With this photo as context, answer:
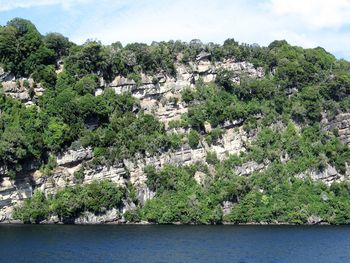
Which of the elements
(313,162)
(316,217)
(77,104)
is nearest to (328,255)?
(316,217)

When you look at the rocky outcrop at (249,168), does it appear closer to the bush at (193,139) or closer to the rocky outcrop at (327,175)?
the rocky outcrop at (327,175)

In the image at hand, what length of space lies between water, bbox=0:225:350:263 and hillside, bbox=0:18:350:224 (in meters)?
9.12

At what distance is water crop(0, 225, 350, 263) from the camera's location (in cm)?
5706

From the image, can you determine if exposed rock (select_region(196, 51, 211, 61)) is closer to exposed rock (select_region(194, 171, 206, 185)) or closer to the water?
exposed rock (select_region(194, 171, 206, 185))

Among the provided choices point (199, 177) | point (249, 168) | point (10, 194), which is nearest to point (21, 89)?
point (10, 194)

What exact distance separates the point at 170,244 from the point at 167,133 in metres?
45.2

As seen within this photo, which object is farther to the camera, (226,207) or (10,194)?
(226,207)

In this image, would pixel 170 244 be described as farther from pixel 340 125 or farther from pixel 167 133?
pixel 340 125

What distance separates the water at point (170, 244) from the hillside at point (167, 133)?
9122mm

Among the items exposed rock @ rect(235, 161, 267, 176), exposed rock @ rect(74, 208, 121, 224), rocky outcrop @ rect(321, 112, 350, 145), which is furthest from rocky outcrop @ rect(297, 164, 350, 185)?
exposed rock @ rect(74, 208, 121, 224)

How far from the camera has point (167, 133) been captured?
110 m

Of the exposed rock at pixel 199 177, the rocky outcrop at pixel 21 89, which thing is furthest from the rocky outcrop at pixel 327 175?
the rocky outcrop at pixel 21 89

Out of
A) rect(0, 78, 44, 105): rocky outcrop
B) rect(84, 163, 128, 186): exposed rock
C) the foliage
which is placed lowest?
the foliage

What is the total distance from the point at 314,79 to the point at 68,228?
6856 cm
